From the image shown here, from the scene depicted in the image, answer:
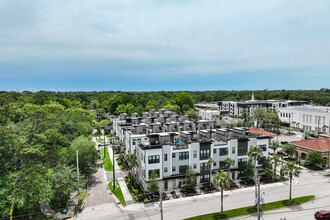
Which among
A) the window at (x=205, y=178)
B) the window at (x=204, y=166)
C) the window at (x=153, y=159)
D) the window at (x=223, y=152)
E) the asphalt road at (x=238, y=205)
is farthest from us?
the window at (x=223, y=152)

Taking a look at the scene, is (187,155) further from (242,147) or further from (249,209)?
(249,209)

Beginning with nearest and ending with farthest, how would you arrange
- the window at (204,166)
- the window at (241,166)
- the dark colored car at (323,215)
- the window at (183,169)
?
1. the dark colored car at (323,215)
2. the window at (183,169)
3. the window at (204,166)
4. the window at (241,166)

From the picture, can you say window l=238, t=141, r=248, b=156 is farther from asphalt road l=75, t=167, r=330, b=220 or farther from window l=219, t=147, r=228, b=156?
asphalt road l=75, t=167, r=330, b=220

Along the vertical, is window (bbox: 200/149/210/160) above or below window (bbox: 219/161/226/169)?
above

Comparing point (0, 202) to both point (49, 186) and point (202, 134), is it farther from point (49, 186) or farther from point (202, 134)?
point (202, 134)

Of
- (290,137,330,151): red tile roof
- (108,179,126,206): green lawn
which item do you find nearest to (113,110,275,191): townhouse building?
(108,179,126,206): green lawn

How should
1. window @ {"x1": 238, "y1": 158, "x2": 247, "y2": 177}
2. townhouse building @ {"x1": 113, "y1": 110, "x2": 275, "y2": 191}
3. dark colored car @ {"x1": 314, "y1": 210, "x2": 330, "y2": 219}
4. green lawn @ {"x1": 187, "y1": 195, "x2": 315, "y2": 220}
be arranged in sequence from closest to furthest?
dark colored car @ {"x1": 314, "y1": 210, "x2": 330, "y2": 219}, green lawn @ {"x1": 187, "y1": 195, "x2": 315, "y2": 220}, townhouse building @ {"x1": 113, "y1": 110, "x2": 275, "y2": 191}, window @ {"x1": 238, "y1": 158, "x2": 247, "y2": 177}

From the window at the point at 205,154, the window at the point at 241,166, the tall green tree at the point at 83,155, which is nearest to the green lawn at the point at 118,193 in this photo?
the tall green tree at the point at 83,155

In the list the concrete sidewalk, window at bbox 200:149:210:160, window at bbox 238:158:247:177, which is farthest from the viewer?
window at bbox 238:158:247:177

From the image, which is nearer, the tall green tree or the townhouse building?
the townhouse building

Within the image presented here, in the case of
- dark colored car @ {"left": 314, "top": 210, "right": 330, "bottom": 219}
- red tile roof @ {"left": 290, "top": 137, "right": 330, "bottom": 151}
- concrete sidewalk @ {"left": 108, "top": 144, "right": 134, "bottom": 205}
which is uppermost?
red tile roof @ {"left": 290, "top": 137, "right": 330, "bottom": 151}

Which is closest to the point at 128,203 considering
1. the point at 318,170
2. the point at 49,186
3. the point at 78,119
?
the point at 49,186

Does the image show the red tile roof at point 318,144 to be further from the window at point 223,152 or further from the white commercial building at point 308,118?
the white commercial building at point 308,118
